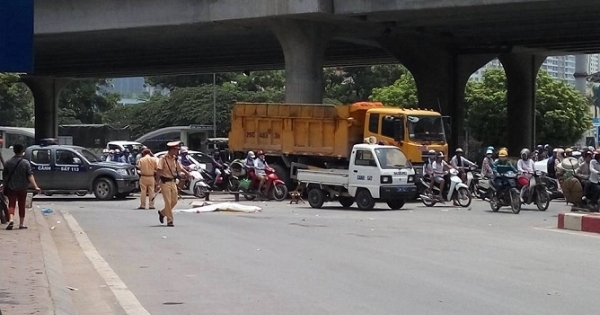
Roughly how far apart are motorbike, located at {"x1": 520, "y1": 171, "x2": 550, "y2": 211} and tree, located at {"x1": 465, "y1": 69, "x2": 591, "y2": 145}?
4100cm

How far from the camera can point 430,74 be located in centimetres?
4603

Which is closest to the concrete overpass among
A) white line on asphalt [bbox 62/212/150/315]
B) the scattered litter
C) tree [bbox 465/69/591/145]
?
the scattered litter

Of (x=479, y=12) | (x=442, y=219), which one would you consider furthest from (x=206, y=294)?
(x=479, y=12)

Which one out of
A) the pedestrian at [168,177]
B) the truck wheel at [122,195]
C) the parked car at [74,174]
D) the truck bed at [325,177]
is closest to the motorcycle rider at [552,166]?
the truck bed at [325,177]

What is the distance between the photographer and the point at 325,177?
87.7 feet

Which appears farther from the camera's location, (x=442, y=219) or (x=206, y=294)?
(x=442, y=219)

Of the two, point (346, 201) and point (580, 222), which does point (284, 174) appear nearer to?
point (346, 201)

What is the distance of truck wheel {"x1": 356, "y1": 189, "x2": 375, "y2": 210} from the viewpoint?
84.8 ft

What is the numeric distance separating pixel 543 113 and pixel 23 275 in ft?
193

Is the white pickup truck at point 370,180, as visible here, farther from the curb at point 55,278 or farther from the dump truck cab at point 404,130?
the curb at point 55,278

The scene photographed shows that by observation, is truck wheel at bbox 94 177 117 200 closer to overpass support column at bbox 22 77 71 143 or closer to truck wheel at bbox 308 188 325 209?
truck wheel at bbox 308 188 325 209

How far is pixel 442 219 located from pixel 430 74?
23.9 m

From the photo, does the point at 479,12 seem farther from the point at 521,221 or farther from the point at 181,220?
the point at 181,220

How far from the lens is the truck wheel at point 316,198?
27.0 meters
